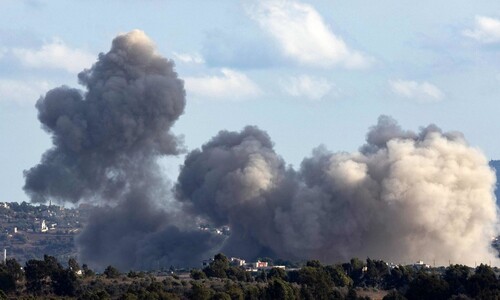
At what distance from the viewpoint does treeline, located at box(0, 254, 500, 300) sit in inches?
3430

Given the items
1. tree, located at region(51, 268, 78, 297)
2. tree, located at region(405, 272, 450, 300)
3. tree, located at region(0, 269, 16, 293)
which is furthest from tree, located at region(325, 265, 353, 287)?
tree, located at region(0, 269, 16, 293)

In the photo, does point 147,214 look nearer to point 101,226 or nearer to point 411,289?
point 101,226

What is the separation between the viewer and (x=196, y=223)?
140m

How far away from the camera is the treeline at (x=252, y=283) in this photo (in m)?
87.1

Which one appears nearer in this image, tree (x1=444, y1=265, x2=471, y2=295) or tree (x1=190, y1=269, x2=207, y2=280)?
tree (x1=444, y1=265, x2=471, y2=295)

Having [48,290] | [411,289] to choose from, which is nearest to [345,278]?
[411,289]

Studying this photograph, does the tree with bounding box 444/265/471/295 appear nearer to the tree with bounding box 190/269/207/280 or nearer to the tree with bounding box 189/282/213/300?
the tree with bounding box 189/282/213/300

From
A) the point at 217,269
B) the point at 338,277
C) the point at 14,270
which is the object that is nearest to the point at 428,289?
the point at 338,277

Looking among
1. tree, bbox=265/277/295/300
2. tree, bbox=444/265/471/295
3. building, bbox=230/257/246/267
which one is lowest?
tree, bbox=265/277/295/300

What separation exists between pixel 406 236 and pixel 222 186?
16067mm

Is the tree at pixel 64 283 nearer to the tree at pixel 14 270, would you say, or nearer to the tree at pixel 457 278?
the tree at pixel 14 270

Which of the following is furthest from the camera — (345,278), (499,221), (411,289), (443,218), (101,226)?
(499,221)

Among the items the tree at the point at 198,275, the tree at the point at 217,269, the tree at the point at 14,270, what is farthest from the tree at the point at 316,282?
the tree at the point at 14,270

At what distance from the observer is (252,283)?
3858 inches
